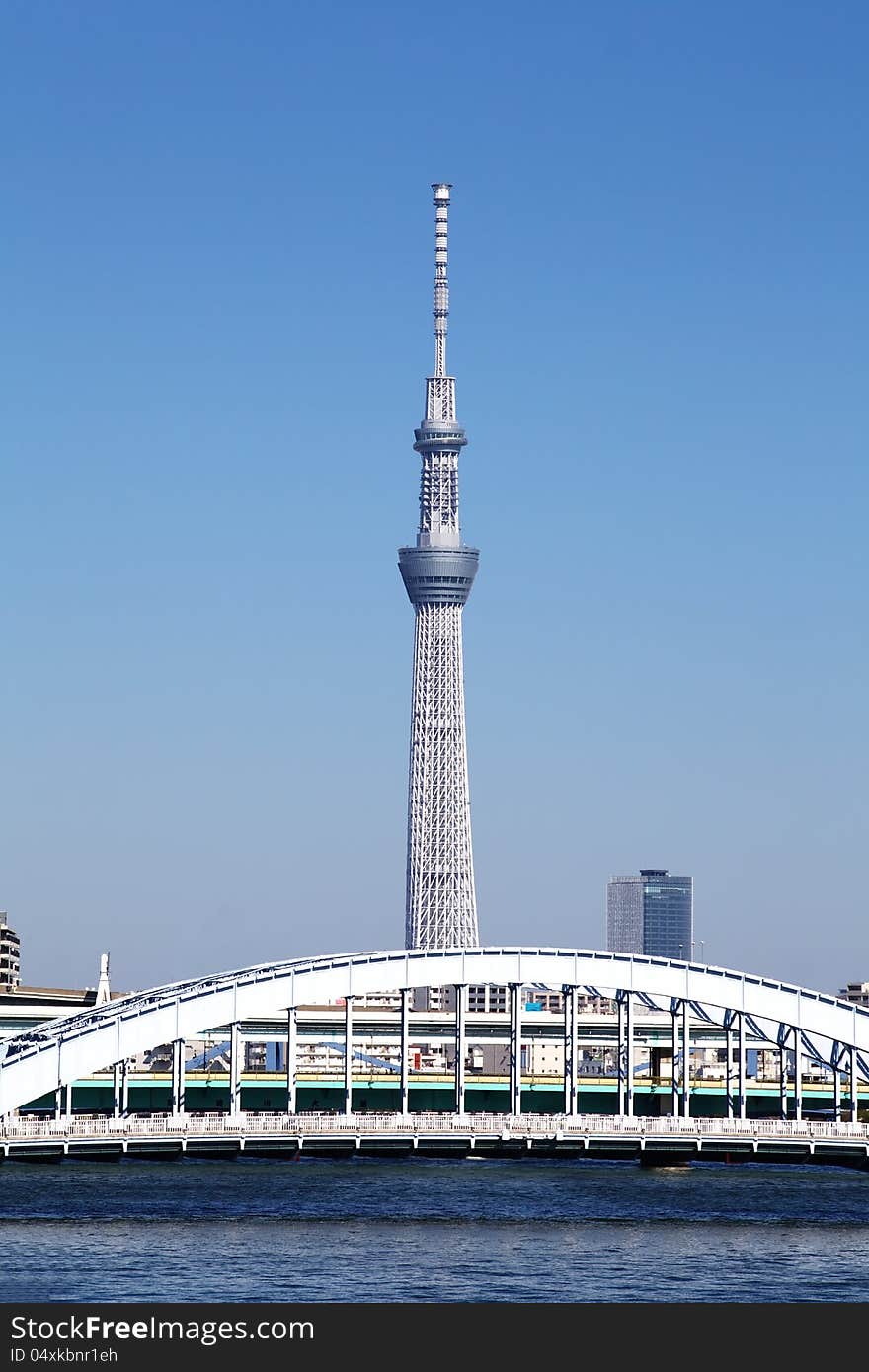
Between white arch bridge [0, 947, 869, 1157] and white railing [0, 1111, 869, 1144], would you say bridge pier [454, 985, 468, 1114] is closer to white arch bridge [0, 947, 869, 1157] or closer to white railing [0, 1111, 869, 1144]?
white arch bridge [0, 947, 869, 1157]

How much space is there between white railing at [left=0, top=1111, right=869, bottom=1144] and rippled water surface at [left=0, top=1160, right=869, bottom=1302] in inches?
84.7

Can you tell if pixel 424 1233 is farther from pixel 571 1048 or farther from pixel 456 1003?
pixel 571 1048

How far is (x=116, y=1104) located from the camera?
12662 centimetres

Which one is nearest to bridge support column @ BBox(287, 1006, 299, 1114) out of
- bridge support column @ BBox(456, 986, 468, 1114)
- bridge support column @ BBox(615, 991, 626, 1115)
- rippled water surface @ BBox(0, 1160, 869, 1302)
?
rippled water surface @ BBox(0, 1160, 869, 1302)

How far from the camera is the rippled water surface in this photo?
79375 mm

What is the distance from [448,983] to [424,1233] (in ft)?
123

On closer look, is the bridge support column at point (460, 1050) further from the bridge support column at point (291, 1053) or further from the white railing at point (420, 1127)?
the bridge support column at point (291, 1053)

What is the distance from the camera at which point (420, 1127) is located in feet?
404

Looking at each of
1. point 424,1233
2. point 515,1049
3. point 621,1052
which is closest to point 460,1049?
point 515,1049

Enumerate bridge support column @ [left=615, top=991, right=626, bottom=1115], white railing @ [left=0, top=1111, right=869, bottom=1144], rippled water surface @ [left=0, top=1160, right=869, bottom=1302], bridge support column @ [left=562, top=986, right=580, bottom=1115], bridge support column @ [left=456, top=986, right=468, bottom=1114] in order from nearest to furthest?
1. rippled water surface @ [left=0, top=1160, right=869, bottom=1302]
2. white railing @ [left=0, top=1111, right=869, bottom=1144]
3. bridge support column @ [left=456, top=986, right=468, bottom=1114]
4. bridge support column @ [left=562, top=986, right=580, bottom=1115]
5. bridge support column @ [left=615, top=991, right=626, bottom=1115]

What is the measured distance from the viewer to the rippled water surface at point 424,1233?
260 ft

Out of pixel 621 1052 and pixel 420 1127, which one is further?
pixel 621 1052
